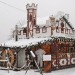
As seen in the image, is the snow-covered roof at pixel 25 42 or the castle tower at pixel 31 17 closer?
the snow-covered roof at pixel 25 42

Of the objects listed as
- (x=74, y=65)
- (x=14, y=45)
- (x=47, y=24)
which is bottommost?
(x=74, y=65)

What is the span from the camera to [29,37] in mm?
32781

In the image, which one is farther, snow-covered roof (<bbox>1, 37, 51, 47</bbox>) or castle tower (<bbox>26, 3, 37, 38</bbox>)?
castle tower (<bbox>26, 3, 37, 38</bbox>)

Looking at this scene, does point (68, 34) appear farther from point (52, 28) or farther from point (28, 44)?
point (28, 44)

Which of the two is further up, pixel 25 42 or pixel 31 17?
pixel 31 17

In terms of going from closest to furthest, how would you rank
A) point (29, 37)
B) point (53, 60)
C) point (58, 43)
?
point (53, 60), point (58, 43), point (29, 37)

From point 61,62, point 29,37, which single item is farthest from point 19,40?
point 61,62

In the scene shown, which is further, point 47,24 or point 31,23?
point 31,23

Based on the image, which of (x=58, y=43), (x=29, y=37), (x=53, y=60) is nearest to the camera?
(x=53, y=60)

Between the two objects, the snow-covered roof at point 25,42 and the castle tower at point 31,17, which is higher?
the castle tower at point 31,17

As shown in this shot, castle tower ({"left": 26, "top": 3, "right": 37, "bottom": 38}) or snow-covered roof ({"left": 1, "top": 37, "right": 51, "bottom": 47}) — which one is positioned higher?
castle tower ({"left": 26, "top": 3, "right": 37, "bottom": 38})

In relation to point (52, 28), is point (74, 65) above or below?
below

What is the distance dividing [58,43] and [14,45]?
426 cm

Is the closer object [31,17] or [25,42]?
[25,42]
